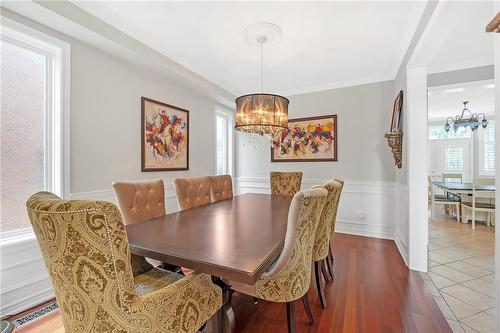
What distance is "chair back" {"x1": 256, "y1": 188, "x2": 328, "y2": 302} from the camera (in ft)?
4.05

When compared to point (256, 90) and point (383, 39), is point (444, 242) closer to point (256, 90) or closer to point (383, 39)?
point (383, 39)

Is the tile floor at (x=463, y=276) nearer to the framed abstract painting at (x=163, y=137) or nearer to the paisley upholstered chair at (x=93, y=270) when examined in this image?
the paisley upholstered chair at (x=93, y=270)

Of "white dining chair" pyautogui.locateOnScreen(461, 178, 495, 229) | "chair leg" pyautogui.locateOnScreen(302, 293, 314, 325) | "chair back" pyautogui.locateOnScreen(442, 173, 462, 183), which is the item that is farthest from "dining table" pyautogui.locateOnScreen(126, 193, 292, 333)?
"chair back" pyautogui.locateOnScreen(442, 173, 462, 183)

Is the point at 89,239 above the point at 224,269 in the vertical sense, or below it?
above

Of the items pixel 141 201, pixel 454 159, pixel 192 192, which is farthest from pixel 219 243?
pixel 454 159

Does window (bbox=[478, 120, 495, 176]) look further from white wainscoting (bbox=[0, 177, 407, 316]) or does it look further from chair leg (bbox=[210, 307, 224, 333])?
chair leg (bbox=[210, 307, 224, 333])

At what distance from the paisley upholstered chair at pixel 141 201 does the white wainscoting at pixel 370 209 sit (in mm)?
2787

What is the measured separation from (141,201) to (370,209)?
132 inches

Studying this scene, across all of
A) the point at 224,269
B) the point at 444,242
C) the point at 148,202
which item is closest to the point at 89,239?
the point at 224,269

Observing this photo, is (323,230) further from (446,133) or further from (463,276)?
(446,133)

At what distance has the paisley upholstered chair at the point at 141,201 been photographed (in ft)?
5.79

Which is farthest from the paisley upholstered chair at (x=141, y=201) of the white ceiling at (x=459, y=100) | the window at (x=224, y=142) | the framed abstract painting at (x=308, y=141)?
the white ceiling at (x=459, y=100)

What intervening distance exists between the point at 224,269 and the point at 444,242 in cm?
386

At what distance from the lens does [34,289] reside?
188cm
